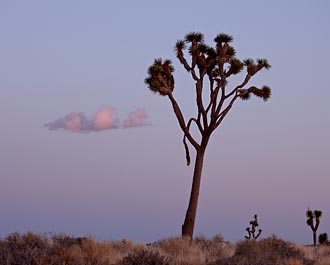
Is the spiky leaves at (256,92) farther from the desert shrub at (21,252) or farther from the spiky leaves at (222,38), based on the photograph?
the desert shrub at (21,252)

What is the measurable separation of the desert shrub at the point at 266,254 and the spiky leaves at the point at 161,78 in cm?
969

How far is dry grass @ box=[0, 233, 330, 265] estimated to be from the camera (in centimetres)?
1423

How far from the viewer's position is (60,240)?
18453mm

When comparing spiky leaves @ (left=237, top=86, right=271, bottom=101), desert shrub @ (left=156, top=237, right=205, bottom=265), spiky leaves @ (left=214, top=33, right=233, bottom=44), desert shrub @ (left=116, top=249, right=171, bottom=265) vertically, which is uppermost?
spiky leaves @ (left=214, top=33, right=233, bottom=44)

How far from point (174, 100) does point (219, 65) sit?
237 cm

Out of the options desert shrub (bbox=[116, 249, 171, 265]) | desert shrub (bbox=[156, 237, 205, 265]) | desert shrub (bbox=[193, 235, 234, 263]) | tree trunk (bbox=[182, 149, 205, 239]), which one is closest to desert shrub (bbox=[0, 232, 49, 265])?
desert shrub (bbox=[116, 249, 171, 265])

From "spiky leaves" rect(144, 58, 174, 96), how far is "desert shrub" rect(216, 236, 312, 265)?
969 centimetres

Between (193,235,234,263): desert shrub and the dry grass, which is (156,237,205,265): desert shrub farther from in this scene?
(193,235,234,263): desert shrub

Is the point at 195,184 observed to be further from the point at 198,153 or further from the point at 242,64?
the point at 242,64

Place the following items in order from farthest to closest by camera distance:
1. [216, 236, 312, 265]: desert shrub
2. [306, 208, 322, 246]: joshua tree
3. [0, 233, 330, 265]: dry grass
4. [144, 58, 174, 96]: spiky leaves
Answer: [306, 208, 322, 246]: joshua tree → [144, 58, 174, 96]: spiky leaves → [216, 236, 312, 265]: desert shrub → [0, 233, 330, 265]: dry grass

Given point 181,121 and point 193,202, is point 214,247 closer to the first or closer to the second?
point 193,202

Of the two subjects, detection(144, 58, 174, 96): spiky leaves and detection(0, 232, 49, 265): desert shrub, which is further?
detection(144, 58, 174, 96): spiky leaves

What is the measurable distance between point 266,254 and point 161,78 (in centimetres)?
1253

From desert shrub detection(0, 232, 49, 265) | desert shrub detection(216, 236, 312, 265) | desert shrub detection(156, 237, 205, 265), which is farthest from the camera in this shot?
desert shrub detection(156, 237, 205, 265)
